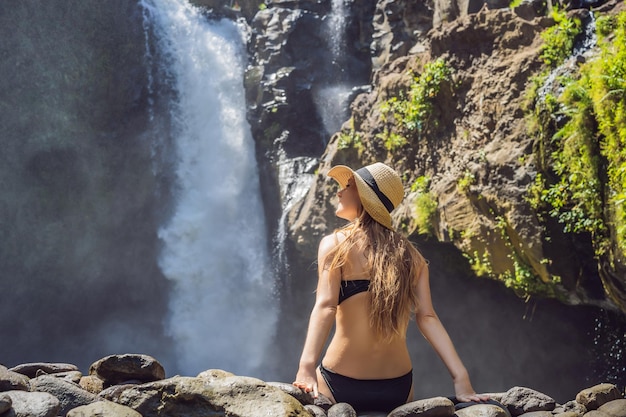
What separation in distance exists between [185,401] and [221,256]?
50.6 ft

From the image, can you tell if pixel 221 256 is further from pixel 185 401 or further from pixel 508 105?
pixel 185 401

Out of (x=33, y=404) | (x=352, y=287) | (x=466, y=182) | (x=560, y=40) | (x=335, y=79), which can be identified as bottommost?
(x=33, y=404)

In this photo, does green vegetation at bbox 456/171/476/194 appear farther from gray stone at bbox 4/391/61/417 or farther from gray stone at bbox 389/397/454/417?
gray stone at bbox 4/391/61/417

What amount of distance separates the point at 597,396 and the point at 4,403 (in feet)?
10.4

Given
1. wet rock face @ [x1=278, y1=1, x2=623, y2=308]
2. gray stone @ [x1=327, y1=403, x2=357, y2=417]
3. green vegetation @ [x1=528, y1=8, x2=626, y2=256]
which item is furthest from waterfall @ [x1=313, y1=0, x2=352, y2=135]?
gray stone @ [x1=327, y1=403, x2=357, y2=417]

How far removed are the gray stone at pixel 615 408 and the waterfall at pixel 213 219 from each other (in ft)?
45.8

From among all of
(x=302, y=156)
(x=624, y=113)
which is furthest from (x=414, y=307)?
(x=302, y=156)

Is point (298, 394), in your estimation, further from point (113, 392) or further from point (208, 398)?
point (113, 392)

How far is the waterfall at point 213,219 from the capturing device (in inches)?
694

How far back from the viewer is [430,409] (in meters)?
3.06

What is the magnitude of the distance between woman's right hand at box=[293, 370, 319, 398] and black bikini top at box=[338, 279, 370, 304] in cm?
44

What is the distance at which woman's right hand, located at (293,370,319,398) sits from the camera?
3.24 metres

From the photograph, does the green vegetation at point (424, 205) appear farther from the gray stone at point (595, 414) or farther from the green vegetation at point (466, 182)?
the gray stone at point (595, 414)

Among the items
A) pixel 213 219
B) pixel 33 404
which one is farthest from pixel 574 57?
pixel 213 219
